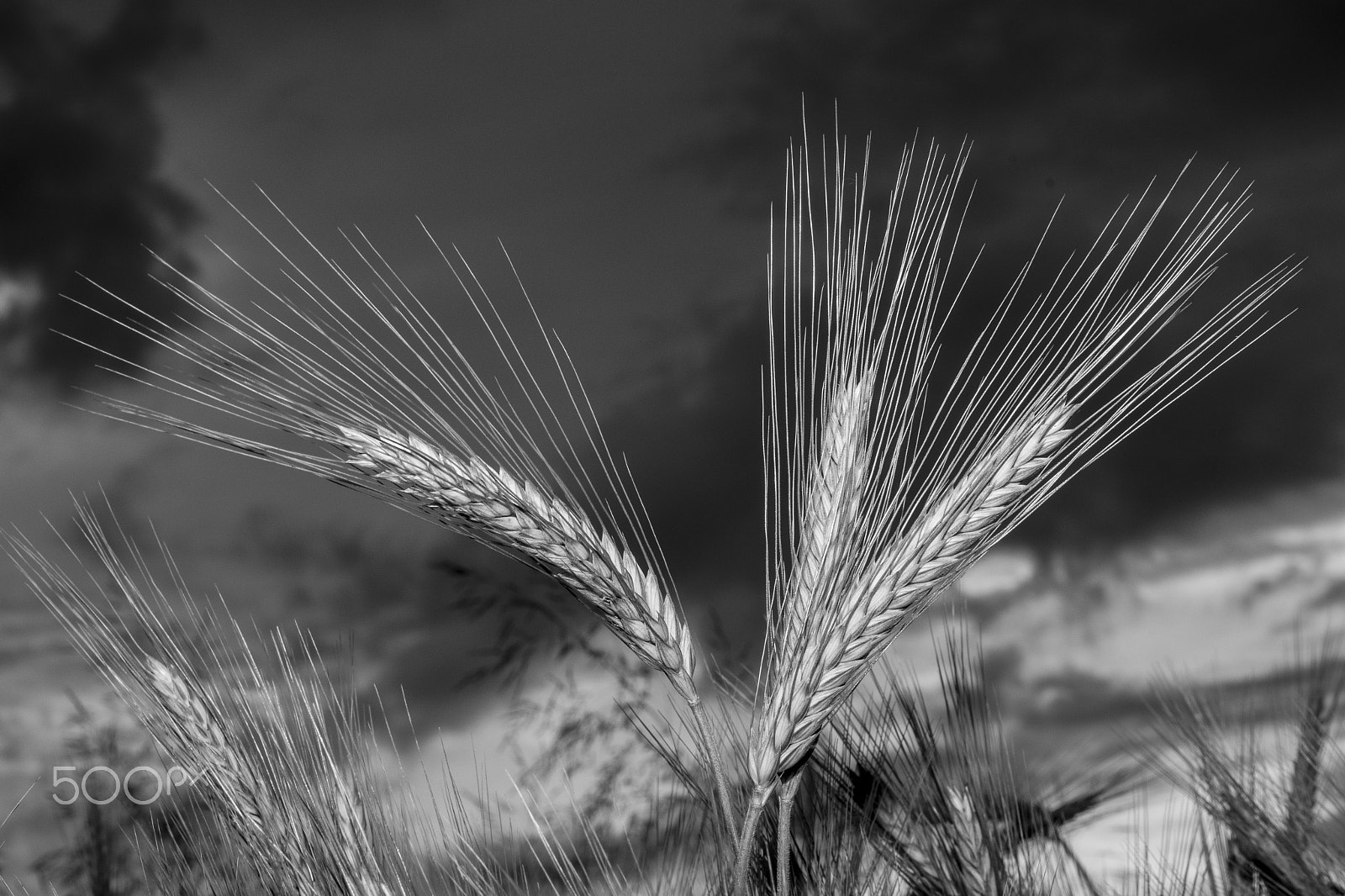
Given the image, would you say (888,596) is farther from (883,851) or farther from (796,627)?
(883,851)

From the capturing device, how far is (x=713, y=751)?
4.43 ft

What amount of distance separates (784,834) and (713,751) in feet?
0.44

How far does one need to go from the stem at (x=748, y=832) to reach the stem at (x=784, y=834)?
0.03m

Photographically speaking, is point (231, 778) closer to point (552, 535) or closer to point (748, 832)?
point (552, 535)

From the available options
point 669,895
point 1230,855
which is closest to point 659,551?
point 669,895

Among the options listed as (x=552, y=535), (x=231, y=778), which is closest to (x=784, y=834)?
(x=552, y=535)

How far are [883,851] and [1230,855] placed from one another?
100cm

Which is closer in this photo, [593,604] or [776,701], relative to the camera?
[776,701]

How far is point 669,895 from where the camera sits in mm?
1759

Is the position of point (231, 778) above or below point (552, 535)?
below

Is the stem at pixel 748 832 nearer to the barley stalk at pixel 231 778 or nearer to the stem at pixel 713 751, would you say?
the stem at pixel 713 751

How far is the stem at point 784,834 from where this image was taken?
1.24m

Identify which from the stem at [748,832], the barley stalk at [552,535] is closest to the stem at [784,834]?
the stem at [748,832]

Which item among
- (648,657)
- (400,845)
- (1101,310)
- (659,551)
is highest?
(1101,310)
